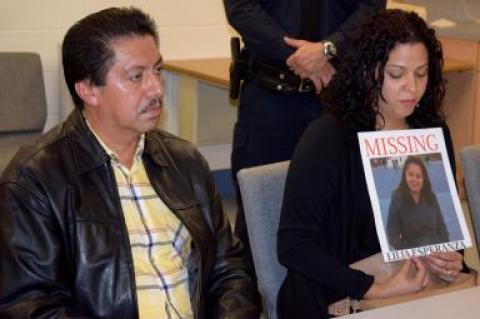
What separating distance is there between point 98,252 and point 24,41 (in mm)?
2725

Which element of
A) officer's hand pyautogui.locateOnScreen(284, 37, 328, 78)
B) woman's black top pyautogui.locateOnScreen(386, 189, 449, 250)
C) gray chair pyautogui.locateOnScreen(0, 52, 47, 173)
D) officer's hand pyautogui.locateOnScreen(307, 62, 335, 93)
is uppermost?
officer's hand pyautogui.locateOnScreen(284, 37, 328, 78)

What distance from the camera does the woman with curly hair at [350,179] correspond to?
1.89 metres

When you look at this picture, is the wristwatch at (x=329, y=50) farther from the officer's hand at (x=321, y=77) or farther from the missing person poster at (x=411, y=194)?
the missing person poster at (x=411, y=194)

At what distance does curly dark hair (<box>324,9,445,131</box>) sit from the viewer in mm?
2031

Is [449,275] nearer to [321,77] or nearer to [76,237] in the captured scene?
[76,237]

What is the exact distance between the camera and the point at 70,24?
14.0 ft

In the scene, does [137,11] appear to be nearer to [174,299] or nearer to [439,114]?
[174,299]

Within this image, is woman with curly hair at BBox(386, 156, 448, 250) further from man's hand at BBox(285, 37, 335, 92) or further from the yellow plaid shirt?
man's hand at BBox(285, 37, 335, 92)

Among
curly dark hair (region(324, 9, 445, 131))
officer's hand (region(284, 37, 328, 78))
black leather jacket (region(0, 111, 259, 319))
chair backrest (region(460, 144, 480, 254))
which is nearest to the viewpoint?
black leather jacket (region(0, 111, 259, 319))

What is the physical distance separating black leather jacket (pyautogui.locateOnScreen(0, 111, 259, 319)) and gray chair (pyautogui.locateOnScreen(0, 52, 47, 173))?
218 cm

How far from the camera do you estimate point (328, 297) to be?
1952 millimetres

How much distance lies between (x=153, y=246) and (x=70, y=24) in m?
2.76

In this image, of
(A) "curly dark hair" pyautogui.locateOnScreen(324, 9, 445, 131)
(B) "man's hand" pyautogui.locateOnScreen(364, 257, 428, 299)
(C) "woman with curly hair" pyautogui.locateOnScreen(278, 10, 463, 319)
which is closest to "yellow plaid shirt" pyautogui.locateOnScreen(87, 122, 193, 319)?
(C) "woman with curly hair" pyautogui.locateOnScreen(278, 10, 463, 319)

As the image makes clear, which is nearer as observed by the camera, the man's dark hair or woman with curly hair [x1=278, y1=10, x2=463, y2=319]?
the man's dark hair
